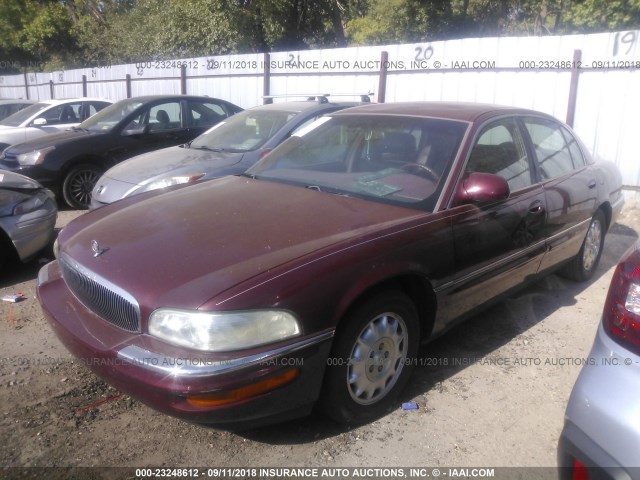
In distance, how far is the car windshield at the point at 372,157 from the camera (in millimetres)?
3455

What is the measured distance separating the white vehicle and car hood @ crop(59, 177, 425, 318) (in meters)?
7.47

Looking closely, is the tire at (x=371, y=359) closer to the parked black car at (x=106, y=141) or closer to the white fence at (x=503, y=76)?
the white fence at (x=503, y=76)

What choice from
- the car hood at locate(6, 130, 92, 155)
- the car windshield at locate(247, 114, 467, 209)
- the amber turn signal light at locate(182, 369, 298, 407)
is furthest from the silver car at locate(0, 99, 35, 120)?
the amber turn signal light at locate(182, 369, 298, 407)

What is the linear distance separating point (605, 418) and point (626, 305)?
0.44 m

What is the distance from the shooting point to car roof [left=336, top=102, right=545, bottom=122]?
3.79 meters

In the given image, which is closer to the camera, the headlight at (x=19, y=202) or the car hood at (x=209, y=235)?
the car hood at (x=209, y=235)

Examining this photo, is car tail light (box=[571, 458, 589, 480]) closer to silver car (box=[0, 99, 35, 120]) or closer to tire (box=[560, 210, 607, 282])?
tire (box=[560, 210, 607, 282])

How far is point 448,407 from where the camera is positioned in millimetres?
3197

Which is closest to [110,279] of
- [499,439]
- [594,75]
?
[499,439]

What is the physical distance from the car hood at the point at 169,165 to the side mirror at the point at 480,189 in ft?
10.3

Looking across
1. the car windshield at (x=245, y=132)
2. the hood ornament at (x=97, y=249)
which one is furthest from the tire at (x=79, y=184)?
the hood ornament at (x=97, y=249)

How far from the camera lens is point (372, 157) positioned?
148 inches

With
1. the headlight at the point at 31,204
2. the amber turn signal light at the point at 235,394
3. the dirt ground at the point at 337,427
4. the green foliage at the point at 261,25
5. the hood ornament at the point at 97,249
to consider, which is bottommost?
the dirt ground at the point at 337,427

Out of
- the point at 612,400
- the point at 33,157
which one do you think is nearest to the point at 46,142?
the point at 33,157
